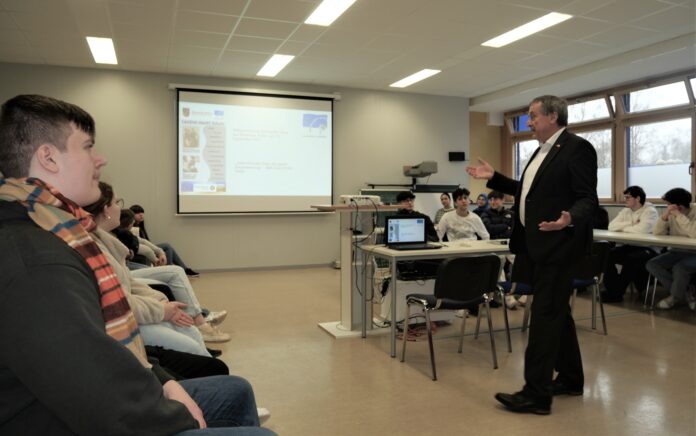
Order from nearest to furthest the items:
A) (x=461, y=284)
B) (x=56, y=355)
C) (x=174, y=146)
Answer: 1. (x=56, y=355)
2. (x=461, y=284)
3. (x=174, y=146)

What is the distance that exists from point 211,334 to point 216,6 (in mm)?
3146

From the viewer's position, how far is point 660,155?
7.72 m

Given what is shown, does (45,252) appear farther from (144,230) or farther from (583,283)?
(144,230)

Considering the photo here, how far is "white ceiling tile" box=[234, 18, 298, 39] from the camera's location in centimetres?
527

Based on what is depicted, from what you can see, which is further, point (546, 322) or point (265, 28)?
point (265, 28)

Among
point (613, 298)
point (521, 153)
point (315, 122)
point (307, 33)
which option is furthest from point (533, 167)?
point (521, 153)

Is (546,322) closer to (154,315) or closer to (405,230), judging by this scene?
(405,230)

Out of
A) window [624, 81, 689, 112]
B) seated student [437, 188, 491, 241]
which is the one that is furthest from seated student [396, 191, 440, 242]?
window [624, 81, 689, 112]

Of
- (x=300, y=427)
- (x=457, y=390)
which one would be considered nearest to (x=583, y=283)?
(x=457, y=390)

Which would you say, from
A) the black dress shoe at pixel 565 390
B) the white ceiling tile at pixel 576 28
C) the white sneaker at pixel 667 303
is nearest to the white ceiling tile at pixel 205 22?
the white ceiling tile at pixel 576 28

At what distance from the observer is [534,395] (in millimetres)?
2684

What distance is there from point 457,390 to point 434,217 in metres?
5.58

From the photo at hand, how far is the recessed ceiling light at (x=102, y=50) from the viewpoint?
19.2 ft

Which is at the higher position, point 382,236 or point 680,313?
point 382,236
